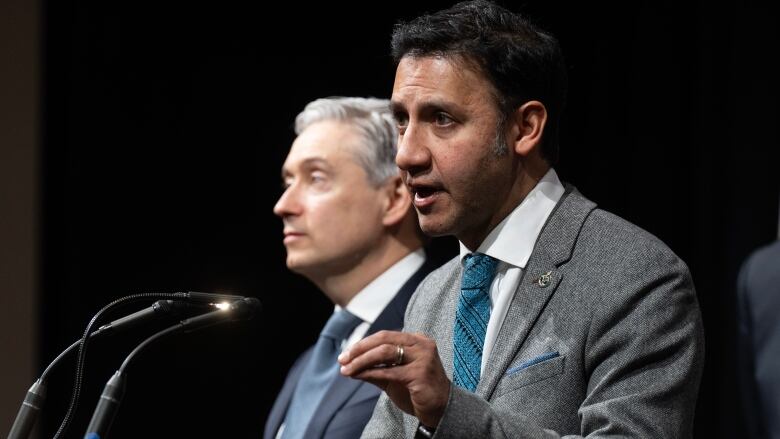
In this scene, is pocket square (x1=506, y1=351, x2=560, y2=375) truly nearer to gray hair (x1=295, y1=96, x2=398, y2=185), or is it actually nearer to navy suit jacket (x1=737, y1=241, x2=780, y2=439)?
navy suit jacket (x1=737, y1=241, x2=780, y2=439)

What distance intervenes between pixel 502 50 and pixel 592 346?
58 cm

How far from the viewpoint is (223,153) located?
3.92 metres

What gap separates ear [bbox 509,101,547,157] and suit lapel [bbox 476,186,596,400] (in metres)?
0.13

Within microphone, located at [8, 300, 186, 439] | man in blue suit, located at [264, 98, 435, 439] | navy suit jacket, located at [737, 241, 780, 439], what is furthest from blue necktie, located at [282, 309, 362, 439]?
navy suit jacket, located at [737, 241, 780, 439]

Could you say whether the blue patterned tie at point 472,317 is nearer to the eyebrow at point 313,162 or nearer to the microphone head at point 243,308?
the microphone head at point 243,308

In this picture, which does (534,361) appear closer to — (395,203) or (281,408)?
(395,203)

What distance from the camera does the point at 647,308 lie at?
1645mm

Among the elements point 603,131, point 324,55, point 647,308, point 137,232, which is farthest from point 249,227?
point 647,308

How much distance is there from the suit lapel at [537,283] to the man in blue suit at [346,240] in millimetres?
990

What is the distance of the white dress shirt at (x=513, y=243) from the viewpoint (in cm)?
183

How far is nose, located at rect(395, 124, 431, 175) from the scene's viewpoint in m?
1.86

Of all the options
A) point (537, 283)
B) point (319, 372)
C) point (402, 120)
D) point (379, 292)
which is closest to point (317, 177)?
point (379, 292)

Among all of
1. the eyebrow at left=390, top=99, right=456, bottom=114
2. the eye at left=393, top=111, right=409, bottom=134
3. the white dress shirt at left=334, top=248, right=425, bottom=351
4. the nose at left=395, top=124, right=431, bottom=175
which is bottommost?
the white dress shirt at left=334, top=248, right=425, bottom=351

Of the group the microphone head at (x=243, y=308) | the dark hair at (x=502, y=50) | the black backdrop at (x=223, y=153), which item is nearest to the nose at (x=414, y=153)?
the dark hair at (x=502, y=50)
